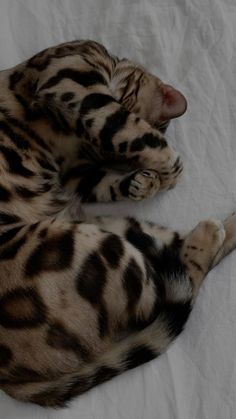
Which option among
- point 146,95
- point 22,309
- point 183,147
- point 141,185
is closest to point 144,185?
point 141,185

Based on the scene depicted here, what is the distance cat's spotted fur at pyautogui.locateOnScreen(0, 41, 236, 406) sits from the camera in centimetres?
123

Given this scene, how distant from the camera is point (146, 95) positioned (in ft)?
5.39

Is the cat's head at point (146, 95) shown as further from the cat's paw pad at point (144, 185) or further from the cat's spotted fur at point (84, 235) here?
the cat's paw pad at point (144, 185)

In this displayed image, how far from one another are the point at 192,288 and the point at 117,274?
184 millimetres

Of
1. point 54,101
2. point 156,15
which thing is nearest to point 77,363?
point 54,101

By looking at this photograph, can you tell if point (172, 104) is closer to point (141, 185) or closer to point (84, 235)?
point (141, 185)

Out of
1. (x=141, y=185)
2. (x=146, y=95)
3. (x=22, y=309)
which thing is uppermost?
(x=146, y=95)

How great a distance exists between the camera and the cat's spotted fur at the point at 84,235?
1.23 m

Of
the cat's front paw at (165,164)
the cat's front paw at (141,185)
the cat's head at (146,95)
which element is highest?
the cat's head at (146,95)

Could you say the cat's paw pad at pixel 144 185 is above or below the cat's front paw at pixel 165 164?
below

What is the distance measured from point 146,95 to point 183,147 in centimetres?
18

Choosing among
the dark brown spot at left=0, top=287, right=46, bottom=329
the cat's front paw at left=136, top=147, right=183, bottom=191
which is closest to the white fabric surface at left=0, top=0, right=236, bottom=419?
the cat's front paw at left=136, top=147, right=183, bottom=191

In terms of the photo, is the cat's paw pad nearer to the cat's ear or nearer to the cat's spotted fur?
the cat's spotted fur

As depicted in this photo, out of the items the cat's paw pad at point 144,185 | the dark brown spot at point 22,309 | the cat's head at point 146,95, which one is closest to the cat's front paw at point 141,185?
the cat's paw pad at point 144,185
